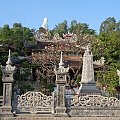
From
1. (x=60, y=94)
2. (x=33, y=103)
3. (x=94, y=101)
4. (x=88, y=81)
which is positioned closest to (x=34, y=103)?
(x=33, y=103)

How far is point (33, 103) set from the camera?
11.4m

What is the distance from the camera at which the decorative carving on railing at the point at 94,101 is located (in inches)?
453

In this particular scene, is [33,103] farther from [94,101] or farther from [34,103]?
[94,101]

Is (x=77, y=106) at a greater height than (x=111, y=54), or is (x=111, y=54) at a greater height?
(x=111, y=54)

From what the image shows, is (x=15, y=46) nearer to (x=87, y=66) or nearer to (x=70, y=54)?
(x=70, y=54)

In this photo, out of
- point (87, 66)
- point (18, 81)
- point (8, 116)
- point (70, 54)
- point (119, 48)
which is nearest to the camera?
point (8, 116)

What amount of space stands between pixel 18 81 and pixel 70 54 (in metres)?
9.46

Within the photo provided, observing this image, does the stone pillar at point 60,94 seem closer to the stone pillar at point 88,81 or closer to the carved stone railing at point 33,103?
the carved stone railing at point 33,103

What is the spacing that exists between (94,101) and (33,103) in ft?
8.23

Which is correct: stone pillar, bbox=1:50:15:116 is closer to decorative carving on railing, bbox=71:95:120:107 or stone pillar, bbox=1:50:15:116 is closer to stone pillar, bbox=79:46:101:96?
decorative carving on railing, bbox=71:95:120:107

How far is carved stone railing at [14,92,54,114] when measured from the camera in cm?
1130

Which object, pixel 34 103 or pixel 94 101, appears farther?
pixel 94 101

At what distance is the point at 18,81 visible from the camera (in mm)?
27859

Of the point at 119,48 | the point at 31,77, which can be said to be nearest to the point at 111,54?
the point at 119,48
